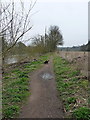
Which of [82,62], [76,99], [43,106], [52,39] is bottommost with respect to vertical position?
[43,106]

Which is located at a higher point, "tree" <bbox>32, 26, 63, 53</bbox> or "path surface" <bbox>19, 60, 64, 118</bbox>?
"tree" <bbox>32, 26, 63, 53</bbox>

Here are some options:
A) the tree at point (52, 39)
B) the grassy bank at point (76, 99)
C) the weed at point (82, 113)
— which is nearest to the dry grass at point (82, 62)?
the grassy bank at point (76, 99)

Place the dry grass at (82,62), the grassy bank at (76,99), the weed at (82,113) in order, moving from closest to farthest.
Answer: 1. the weed at (82,113)
2. the grassy bank at (76,99)
3. the dry grass at (82,62)

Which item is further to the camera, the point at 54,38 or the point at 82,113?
the point at 54,38

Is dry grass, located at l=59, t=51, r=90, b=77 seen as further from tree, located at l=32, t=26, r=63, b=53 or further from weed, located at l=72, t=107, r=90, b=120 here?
tree, located at l=32, t=26, r=63, b=53

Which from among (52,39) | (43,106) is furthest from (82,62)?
(52,39)

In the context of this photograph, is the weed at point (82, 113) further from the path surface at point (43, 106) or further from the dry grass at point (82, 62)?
the dry grass at point (82, 62)

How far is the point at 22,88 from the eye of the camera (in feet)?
22.3

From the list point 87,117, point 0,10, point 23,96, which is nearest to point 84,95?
point 87,117

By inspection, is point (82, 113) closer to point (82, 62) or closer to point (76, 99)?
point (76, 99)

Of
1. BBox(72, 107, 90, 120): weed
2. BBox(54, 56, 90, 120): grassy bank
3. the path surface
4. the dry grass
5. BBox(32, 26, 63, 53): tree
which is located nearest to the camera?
BBox(72, 107, 90, 120): weed

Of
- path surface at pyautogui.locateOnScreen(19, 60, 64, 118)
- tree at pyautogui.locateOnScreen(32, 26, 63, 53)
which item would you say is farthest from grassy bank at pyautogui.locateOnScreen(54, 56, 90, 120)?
tree at pyautogui.locateOnScreen(32, 26, 63, 53)

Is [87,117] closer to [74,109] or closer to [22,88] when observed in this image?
[74,109]

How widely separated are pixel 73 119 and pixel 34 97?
6.89 feet
